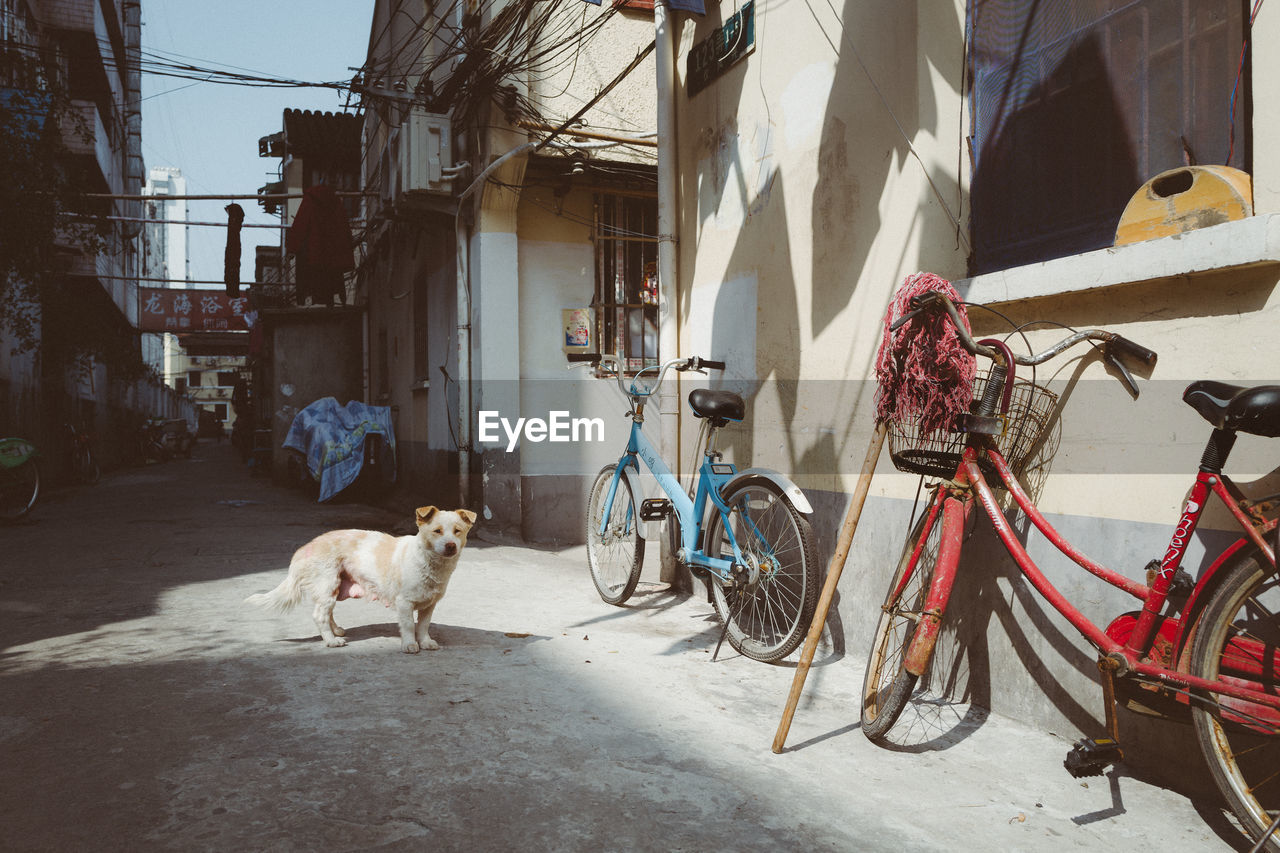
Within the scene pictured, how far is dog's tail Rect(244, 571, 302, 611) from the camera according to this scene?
3.90m

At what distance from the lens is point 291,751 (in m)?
2.68

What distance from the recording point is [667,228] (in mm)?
5758

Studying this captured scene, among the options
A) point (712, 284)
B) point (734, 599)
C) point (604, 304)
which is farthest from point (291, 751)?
point (604, 304)

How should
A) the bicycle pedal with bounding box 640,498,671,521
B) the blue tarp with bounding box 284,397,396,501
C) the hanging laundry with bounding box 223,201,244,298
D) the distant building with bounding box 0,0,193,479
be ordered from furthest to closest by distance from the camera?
the hanging laundry with bounding box 223,201,244,298, the blue tarp with bounding box 284,397,396,501, the distant building with bounding box 0,0,193,479, the bicycle pedal with bounding box 640,498,671,521

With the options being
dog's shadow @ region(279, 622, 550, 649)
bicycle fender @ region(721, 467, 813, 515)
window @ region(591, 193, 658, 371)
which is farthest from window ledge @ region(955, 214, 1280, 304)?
window @ region(591, 193, 658, 371)

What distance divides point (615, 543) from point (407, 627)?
5.36 ft

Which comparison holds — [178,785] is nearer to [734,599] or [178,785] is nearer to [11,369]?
[734,599]

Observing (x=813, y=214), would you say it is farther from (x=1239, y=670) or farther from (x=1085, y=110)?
(x=1239, y=670)

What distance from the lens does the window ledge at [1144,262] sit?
223cm

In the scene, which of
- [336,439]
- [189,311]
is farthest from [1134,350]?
[189,311]

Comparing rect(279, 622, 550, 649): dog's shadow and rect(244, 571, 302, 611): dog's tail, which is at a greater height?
rect(244, 571, 302, 611): dog's tail

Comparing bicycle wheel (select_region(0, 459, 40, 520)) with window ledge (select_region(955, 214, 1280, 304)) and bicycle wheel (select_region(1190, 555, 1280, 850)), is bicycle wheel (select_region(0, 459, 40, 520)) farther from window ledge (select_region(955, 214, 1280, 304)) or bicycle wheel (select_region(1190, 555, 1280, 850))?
bicycle wheel (select_region(1190, 555, 1280, 850))

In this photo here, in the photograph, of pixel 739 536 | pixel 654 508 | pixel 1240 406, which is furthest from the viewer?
pixel 654 508

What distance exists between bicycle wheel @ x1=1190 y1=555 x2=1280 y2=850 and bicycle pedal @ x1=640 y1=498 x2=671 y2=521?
2.98 m
